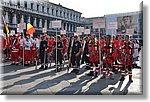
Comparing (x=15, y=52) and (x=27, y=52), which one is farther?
(x=15, y=52)

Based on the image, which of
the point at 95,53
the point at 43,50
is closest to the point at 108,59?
the point at 95,53

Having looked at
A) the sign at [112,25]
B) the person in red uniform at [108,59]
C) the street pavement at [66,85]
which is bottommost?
the street pavement at [66,85]

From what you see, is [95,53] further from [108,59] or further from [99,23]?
[99,23]

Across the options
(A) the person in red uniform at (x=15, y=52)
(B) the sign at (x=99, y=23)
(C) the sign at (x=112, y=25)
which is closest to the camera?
(C) the sign at (x=112, y=25)

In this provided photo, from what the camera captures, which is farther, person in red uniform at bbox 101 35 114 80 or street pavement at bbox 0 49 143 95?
person in red uniform at bbox 101 35 114 80

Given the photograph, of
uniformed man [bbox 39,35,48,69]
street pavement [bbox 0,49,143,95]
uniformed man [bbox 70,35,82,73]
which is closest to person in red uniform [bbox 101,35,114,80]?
street pavement [bbox 0,49,143,95]

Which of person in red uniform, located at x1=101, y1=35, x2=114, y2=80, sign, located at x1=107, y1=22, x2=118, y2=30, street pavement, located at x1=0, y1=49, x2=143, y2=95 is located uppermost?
sign, located at x1=107, y1=22, x2=118, y2=30

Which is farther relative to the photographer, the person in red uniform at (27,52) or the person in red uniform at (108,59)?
the person in red uniform at (27,52)

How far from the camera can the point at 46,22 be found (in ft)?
109

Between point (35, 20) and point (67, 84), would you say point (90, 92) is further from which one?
point (35, 20)

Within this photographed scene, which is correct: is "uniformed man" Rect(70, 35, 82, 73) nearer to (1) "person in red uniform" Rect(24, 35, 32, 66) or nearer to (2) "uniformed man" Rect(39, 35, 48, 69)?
(2) "uniformed man" Rect(39, 35, 48, 69)

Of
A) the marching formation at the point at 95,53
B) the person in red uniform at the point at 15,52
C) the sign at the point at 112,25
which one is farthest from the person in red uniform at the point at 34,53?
the sign at the point at 112,25

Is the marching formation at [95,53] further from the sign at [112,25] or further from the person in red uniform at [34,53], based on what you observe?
the sign at [112,25]

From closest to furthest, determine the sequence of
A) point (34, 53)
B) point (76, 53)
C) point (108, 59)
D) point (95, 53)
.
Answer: point (108, 59) < point (95, 53) < point (76, 53) < point (34, 53)
